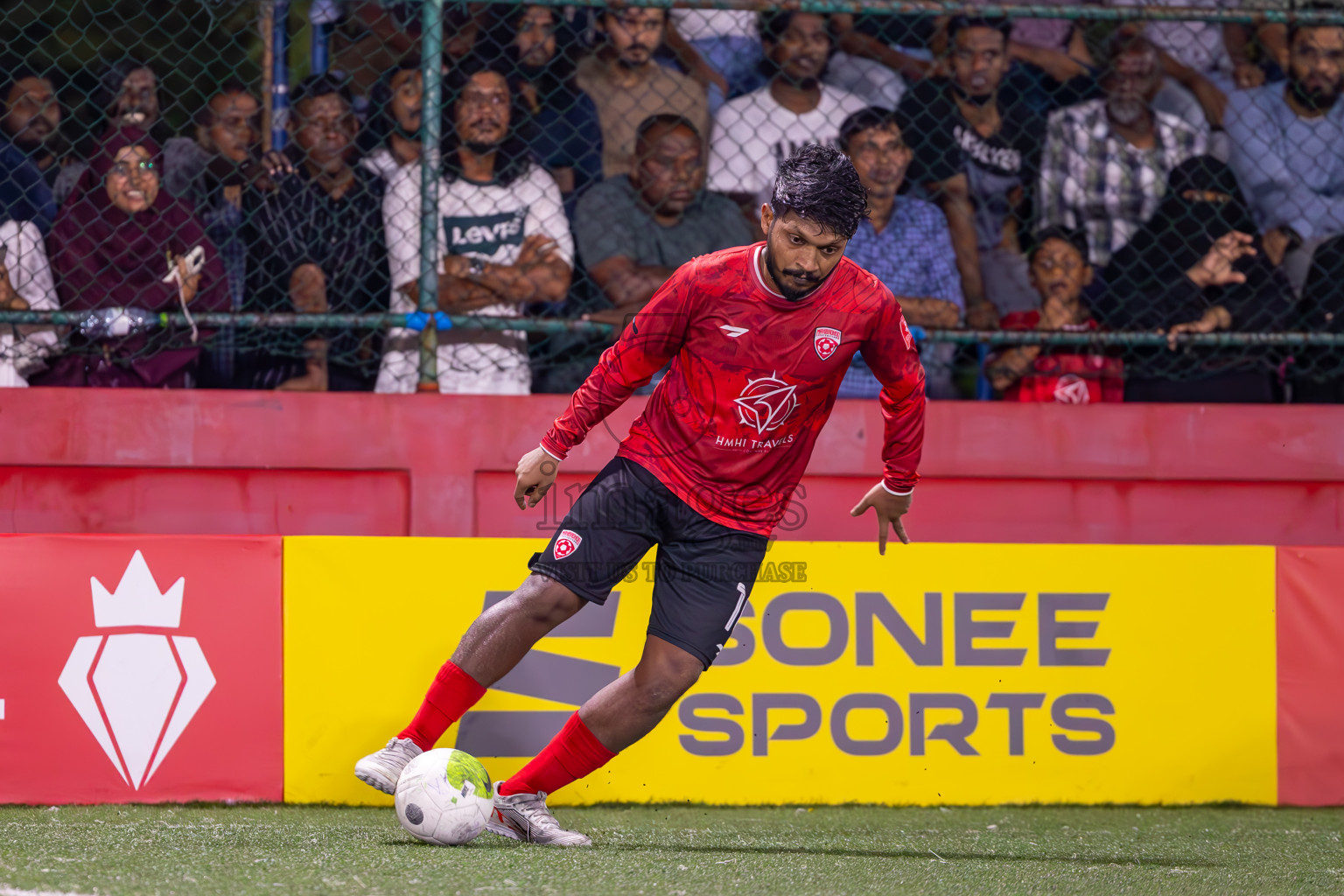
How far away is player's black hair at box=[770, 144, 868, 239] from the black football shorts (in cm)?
81

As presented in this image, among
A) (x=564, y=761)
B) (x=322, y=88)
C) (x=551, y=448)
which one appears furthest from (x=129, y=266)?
(x=564, y=761)

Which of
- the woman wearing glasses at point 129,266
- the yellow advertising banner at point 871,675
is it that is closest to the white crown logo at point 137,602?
the yellow advertising banner at point 871,675

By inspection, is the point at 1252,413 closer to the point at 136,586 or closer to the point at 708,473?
the point at 708,473

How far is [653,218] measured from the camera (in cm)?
522

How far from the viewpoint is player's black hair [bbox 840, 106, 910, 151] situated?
17.5ft

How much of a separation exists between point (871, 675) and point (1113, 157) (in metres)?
2.58

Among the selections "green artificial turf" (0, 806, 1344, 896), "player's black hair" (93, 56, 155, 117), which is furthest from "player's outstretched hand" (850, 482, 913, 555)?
"player's black hair" (93, 56, 155, 117)

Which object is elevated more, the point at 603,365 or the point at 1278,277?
the point at 1278,277

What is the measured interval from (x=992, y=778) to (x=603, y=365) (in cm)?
211

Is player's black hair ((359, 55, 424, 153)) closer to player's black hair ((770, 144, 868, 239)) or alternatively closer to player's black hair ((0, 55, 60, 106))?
player's black hair ((0, 55, 60, 106))

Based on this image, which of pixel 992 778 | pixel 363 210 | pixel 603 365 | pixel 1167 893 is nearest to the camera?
pixel 1167 893

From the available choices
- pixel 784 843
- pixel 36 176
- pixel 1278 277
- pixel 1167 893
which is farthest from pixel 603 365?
pixel 1278 277

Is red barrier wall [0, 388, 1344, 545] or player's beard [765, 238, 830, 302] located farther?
red barrier wall [0, 388, 1344, 545]

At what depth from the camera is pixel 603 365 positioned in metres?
3.44
